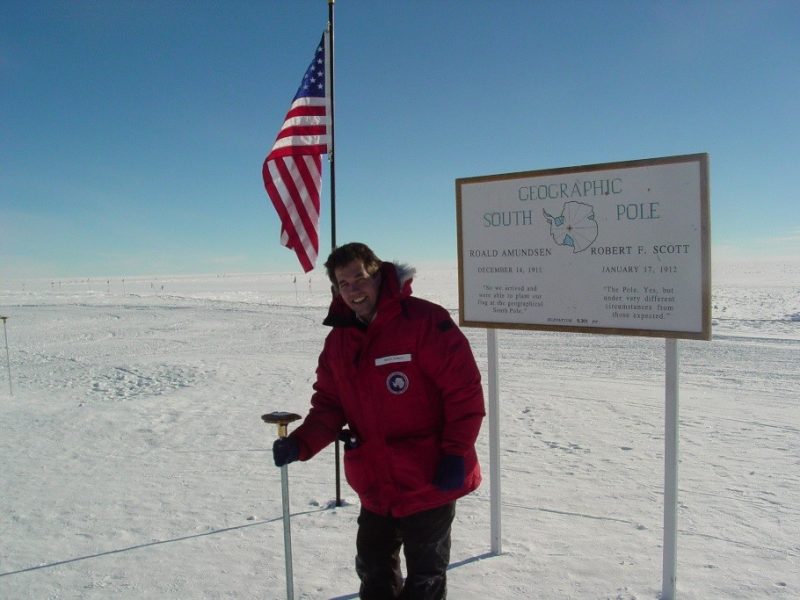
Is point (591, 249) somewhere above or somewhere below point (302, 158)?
below

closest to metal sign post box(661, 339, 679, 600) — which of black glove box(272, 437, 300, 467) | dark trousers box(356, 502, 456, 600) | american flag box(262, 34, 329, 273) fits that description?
dark trousers box(356, 502, 456, 600)

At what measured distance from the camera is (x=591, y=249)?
3104 mm

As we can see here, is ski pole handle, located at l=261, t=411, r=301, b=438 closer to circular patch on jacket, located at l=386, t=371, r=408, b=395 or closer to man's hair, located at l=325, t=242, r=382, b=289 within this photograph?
circular patch on jacket, located at l=386, t=371, r=408, b=395

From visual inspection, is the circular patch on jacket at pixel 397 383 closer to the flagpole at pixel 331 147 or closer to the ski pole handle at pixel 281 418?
the ski pole handle at pixel 281 418

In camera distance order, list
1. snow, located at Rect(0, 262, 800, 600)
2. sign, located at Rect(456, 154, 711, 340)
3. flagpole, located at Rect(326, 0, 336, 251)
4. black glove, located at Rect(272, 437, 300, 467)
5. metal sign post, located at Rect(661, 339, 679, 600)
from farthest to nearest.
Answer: flagpole, located at Rect(326, 0, 336, 251) < snow, located at Rect(0, 262, 800, 600) < metal sign post, located at Rect(661, 339, 679, 600) < sign, located at Rect(456, 154, 711, 340) < black glove, located at Rect(272, 437, 300, 467)

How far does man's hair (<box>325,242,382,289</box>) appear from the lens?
8.41ft

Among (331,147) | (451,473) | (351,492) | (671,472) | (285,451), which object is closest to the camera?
(451,473)

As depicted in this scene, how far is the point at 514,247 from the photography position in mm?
3391

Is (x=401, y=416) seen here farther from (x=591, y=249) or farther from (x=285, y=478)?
(x=591, y=249)

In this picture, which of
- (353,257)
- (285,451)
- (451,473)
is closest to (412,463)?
→ (451,473)

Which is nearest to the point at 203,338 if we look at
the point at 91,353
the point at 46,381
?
the point at 91,353

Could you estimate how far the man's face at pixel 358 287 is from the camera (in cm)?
254

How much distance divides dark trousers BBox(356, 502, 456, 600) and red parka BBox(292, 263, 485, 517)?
10 cm

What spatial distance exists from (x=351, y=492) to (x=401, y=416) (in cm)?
242
